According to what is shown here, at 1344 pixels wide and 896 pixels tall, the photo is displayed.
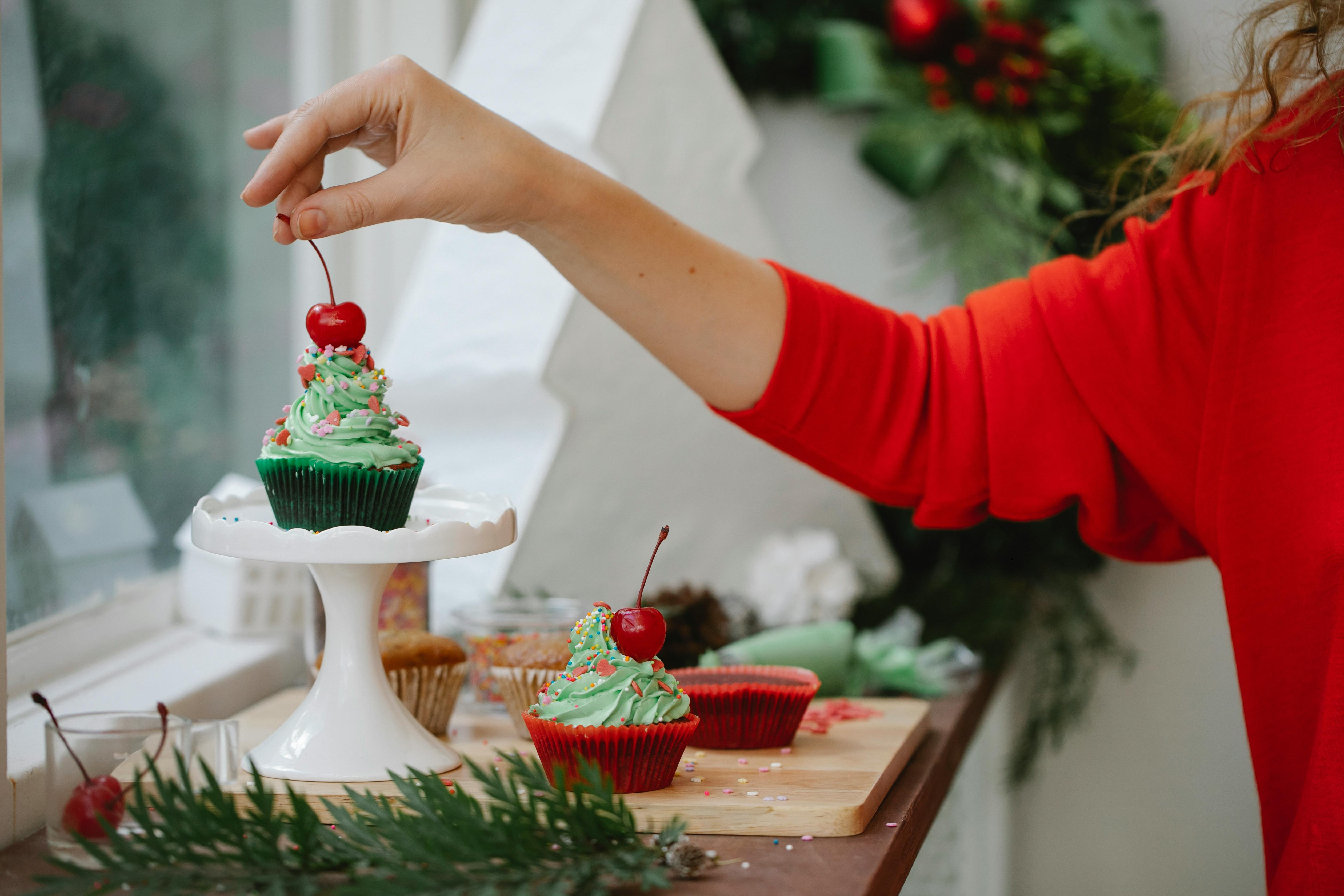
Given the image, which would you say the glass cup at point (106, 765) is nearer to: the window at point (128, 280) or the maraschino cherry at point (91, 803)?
the maraschino cherry at point (91, 803)

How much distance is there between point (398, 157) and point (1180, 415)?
0.62 metres

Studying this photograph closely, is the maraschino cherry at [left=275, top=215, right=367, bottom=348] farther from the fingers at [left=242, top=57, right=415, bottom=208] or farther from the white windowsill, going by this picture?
the white windowsill

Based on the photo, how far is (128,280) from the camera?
1239mm

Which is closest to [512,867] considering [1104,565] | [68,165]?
[68,165]

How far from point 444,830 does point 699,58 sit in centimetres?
108

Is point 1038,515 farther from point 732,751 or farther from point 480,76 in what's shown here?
point 480,76

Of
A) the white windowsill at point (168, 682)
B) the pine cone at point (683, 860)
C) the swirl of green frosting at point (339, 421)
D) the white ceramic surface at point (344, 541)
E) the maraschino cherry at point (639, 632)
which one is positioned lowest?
the white windowsill at point (168, 682)

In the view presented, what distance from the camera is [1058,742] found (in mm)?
1637

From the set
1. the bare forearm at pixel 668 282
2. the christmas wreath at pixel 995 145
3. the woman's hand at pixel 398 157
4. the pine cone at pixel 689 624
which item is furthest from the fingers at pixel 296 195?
the christmas wreath at pixel 995 145

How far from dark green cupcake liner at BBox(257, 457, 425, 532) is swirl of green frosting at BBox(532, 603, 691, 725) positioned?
0.16 m

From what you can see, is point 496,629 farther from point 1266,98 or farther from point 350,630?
point 1266,98

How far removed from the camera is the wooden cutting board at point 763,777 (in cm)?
69

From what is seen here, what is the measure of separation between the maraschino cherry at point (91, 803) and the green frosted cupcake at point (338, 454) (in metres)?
0.16

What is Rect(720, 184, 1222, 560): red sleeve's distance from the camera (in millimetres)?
884
